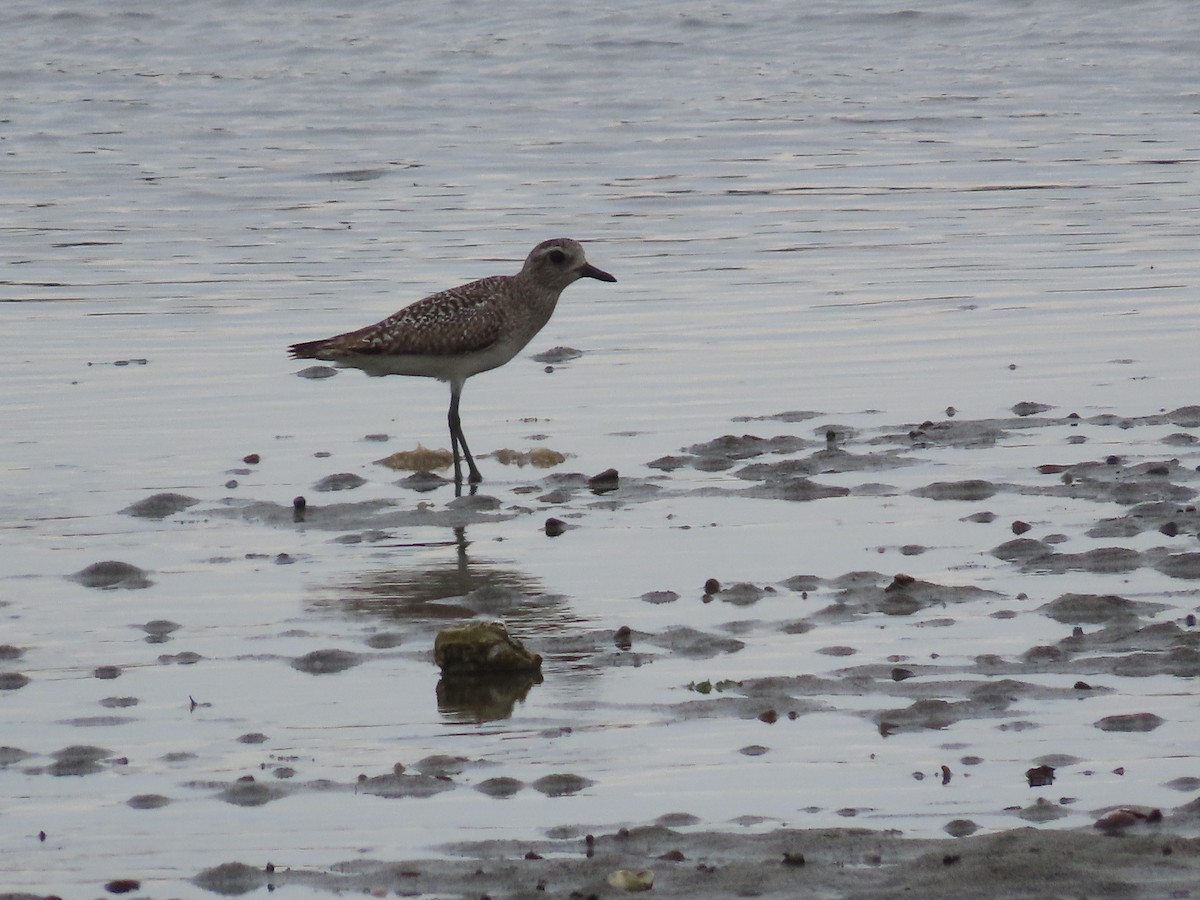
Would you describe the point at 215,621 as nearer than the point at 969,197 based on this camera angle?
Yes

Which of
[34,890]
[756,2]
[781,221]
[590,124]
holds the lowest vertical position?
[34,890]

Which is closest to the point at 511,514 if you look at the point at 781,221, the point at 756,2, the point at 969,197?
the point at 781,221

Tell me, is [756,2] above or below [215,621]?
above

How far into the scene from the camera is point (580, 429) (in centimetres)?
1223

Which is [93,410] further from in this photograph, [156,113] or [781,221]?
[156,113]

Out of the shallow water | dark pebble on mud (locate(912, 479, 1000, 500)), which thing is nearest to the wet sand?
the shallow water

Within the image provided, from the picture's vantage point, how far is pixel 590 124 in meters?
28.5

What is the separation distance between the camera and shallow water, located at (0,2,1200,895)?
6.61m

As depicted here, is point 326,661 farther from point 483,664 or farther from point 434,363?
point 434,363

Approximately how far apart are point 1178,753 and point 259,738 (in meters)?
3.02

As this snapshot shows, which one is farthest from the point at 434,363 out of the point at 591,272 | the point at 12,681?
the point at 12,681

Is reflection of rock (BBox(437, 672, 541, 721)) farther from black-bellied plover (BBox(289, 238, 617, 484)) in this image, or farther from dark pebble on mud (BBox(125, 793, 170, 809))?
black-bellied plover (BBox(289, 238, 617, 484))

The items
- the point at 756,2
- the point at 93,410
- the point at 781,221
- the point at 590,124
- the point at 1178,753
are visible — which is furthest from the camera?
the point at 756,2

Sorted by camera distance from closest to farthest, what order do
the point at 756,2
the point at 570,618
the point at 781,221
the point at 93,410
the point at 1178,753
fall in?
the point at 1178,753 → the point at 570,618 → the point at 93,410 → the point at 781,221 → the point at 756,2
